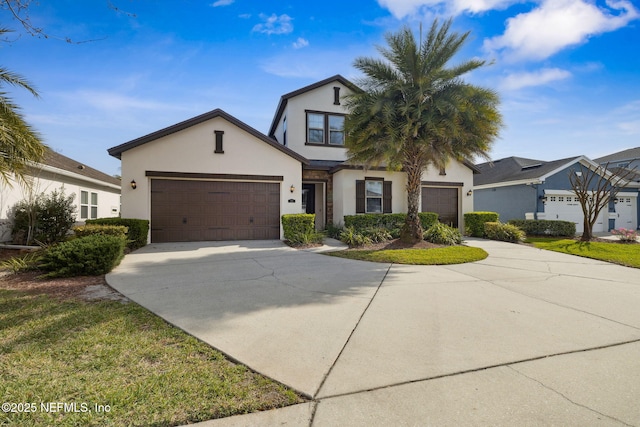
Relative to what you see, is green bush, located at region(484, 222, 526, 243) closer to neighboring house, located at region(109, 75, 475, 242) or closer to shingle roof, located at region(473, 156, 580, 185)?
shingle roof, located at region(473, 156, 580, 185)

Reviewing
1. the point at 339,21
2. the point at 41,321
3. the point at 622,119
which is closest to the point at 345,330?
the point at 41,321

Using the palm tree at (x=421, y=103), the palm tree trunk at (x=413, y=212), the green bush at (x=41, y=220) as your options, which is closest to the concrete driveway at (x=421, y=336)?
the palm tree trunk at (x=413, y=212)

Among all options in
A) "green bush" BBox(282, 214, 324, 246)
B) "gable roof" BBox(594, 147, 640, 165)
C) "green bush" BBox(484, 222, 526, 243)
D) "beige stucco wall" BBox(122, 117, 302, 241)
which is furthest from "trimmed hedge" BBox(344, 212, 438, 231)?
"gable roof" BBox(594, 147, 640, 165)

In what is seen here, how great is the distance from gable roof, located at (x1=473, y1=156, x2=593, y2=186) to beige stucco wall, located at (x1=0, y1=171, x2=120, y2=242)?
19.2 m

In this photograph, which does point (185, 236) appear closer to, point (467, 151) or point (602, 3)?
point (467, 151)

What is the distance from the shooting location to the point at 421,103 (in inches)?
394

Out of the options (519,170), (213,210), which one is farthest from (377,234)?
(519,170)

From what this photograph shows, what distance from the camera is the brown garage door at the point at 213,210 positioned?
11438 mm

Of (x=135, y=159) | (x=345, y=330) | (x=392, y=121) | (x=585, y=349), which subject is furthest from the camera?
(x=135, y=159)

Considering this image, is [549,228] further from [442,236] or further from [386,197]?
[386,197]

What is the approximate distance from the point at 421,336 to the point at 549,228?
49.7 feet

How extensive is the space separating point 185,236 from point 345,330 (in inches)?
384

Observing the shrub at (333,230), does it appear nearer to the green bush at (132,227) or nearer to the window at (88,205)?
the green bush at (132,227)

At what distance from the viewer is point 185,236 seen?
11.6 metres
